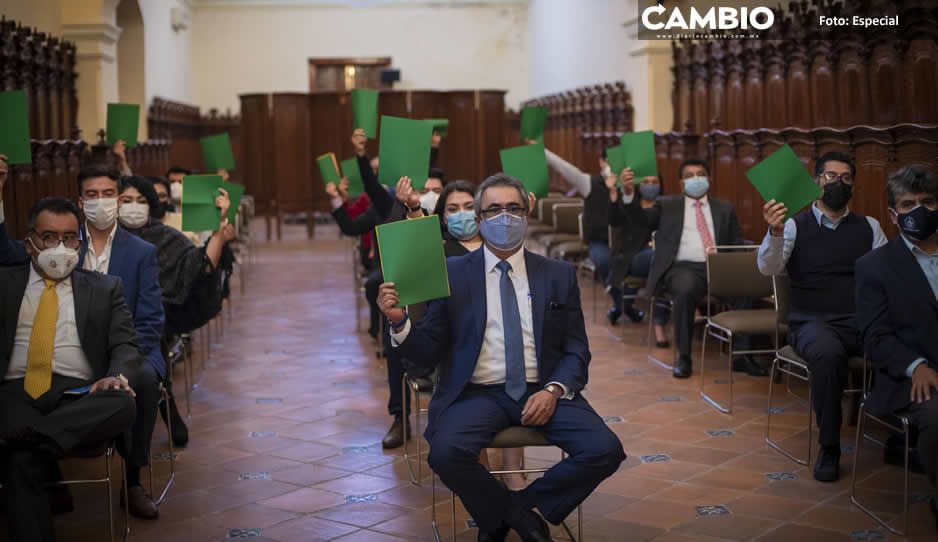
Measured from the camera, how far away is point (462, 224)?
16.3ft

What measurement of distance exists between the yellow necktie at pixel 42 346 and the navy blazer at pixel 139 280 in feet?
1.86

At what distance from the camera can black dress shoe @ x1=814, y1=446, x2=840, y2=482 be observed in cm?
491

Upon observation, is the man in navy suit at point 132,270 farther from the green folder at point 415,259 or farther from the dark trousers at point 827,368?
the dark trousers at point 827,368

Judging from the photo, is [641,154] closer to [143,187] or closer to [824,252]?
[824,252]

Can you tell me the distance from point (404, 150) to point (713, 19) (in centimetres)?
668

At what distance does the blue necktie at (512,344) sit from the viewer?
402 centimetres

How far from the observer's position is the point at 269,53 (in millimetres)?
21594

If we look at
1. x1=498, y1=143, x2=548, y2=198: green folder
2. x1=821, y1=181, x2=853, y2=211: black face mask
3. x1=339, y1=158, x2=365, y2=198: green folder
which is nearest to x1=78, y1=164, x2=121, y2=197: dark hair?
x1=498, y1=143, x2=548, y2=198: green folder

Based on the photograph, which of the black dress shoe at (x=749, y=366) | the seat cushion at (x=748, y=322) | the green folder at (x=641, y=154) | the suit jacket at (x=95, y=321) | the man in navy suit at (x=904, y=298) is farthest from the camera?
the green folder at (x=641, y=154)

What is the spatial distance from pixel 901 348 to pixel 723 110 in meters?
6.65

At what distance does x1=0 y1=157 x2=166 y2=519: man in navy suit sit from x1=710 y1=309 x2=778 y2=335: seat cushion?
3145mm

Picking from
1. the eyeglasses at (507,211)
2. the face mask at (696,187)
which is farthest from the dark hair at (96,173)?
the face mask at (696,187)

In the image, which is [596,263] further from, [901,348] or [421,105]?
[421,105]

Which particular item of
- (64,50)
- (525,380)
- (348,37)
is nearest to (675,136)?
(64,50)
